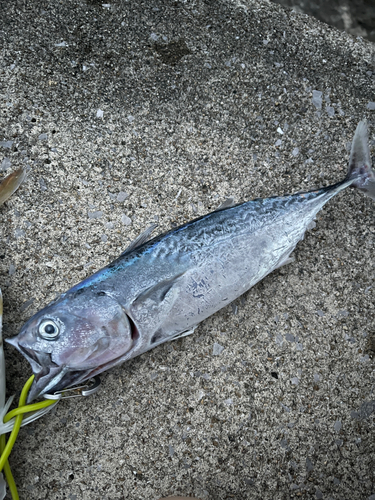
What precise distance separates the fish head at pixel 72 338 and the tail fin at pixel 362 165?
4.64 feet

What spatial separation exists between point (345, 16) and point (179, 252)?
7.22 feet

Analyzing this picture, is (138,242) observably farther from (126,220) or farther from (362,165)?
(362,165)

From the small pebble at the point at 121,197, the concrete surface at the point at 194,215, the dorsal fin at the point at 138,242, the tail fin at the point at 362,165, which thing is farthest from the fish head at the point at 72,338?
the tail fin at the point at 362,165

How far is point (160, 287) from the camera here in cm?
177

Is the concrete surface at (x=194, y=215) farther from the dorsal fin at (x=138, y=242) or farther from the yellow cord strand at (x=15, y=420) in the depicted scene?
the dorsal fin at (x=138, y=242)

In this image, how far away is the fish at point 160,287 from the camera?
1643 millimetres

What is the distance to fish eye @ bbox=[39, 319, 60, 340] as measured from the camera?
1613mm

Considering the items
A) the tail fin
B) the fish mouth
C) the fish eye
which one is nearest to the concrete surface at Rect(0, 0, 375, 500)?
the tail fin

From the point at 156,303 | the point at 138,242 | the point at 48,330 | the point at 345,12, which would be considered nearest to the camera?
the point at 48,330

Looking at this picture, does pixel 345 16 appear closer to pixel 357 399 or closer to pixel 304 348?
pixel 304 348

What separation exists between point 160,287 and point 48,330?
49 cm

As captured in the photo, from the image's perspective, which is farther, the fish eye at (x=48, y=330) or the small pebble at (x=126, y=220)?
the small pebble at (x=126, y=220)

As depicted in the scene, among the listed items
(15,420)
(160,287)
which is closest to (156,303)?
(160,287)

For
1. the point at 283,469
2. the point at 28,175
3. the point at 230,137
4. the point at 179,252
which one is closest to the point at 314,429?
the point at 283,469
